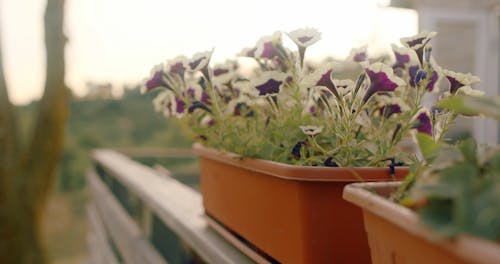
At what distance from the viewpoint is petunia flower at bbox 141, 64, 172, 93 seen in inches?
46.2

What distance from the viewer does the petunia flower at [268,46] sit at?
1019 millimetres

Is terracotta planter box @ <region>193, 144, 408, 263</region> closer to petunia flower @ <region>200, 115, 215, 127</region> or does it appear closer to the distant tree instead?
petunia flower @ <region>200, 115, 215, 127</region>

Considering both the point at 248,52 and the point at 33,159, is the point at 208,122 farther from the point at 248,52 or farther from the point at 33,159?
the point at 33,159

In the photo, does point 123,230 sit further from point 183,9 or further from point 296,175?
point 296,175

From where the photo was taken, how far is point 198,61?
1.07 meters

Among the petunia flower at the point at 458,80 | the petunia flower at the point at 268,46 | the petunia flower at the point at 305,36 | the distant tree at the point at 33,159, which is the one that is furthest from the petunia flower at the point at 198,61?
the distant tree at the point at 33,159

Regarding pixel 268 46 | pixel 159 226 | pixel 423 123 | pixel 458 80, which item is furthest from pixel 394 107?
pixel 159 226

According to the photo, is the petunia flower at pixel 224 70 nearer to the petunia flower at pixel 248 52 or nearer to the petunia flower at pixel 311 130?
the petunia flower at pixel 248 52

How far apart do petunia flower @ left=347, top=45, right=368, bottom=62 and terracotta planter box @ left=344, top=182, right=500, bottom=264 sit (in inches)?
16.9

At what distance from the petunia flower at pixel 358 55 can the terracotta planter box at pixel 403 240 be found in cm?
43

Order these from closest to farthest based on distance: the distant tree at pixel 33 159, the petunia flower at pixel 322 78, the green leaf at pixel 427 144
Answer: the green leaf at pixel 427 144 → the petunia flower at pixel 322 78 → the distant tree at pixel 33 159

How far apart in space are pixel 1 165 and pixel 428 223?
419cm

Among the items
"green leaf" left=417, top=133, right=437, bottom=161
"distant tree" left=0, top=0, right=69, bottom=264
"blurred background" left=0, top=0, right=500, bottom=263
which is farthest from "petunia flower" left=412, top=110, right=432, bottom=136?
"distant tree" left=0, top=0, right=69, bottom=264

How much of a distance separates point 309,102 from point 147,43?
4.43 feet
